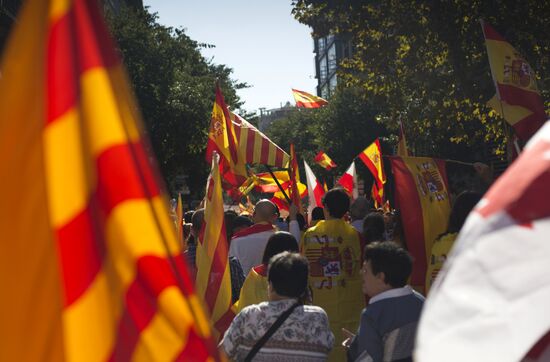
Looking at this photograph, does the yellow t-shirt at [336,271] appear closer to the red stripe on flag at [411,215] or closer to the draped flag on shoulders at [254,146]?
the red stripe on flag at [411,215]

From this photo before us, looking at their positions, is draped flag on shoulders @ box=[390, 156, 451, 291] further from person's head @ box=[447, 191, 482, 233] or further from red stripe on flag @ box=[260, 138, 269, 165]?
red stripe on flag @ box=[260, 138, 269, 165]

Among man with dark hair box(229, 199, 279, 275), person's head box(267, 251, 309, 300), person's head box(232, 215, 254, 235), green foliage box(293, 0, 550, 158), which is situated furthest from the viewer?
green foliage box(293, 0, 550, 158)

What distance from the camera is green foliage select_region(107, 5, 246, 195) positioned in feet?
103

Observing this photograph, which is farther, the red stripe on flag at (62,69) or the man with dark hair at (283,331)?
the man with dark hair at (283,331)

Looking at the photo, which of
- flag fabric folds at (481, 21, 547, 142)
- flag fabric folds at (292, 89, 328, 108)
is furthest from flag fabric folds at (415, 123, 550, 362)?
flag fabric folds at (292, 89, 328, 108)

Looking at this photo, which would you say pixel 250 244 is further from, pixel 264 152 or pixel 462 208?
pixel 264 152

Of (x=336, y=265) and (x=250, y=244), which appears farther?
(x=250, y=244)

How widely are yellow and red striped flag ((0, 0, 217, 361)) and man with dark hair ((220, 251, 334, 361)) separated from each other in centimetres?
204

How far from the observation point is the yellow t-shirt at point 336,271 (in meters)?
6.41

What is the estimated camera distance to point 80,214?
2.25 metres

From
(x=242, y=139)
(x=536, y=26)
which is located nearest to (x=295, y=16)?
(x=536, y=26)

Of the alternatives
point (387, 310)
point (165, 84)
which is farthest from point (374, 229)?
point (165, 84)

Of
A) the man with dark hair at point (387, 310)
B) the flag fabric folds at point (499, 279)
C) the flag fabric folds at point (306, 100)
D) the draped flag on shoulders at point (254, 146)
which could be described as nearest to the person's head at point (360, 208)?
the draped flag on shoulders at point (254, 146)

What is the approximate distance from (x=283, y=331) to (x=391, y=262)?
67 centimetres
